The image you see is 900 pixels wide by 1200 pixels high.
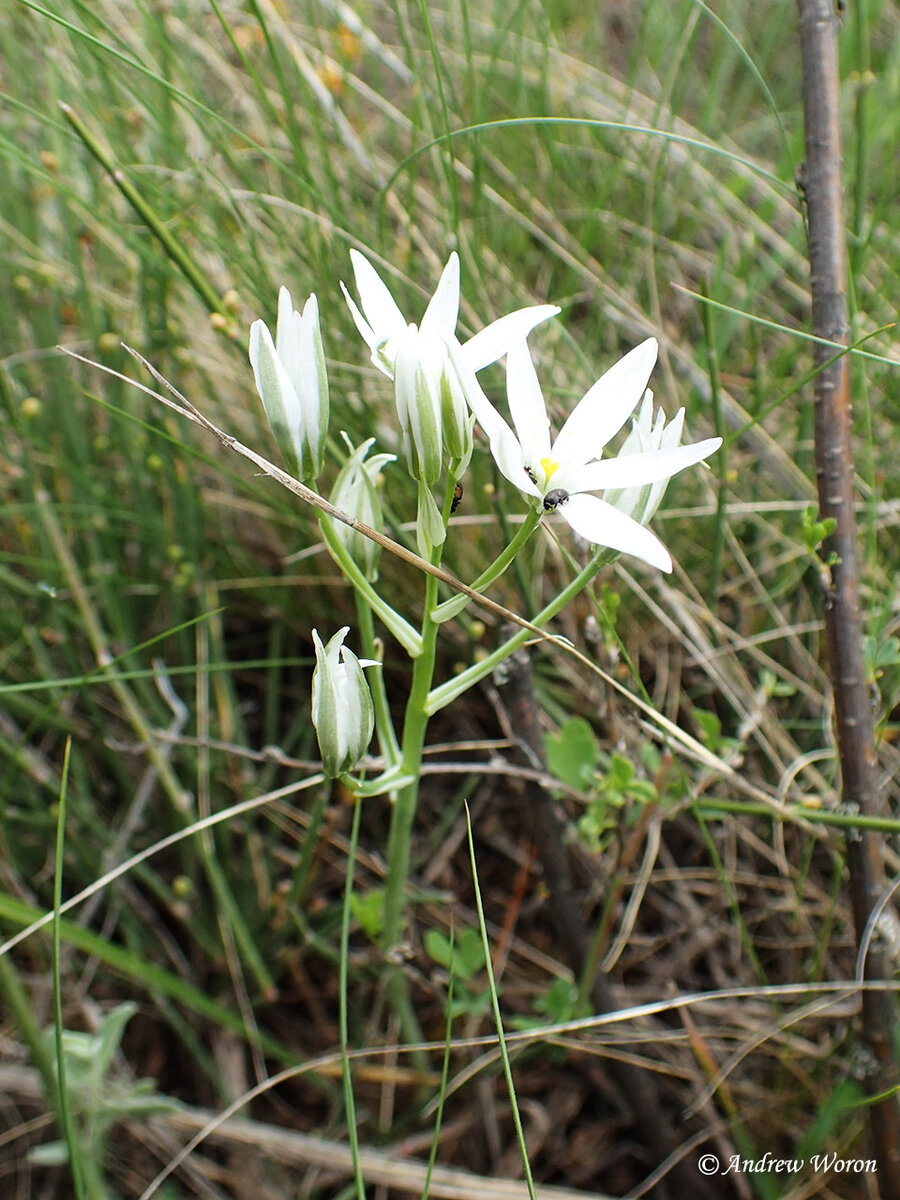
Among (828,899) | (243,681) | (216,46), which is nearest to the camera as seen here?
(828,899)

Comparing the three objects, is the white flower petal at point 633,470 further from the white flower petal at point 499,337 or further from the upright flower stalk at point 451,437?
the white flower petal at point 499,337

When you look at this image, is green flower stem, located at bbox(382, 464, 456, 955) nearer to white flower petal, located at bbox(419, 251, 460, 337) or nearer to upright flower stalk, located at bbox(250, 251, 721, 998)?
upright flower stalk, located at bbox(250, 251, 721, 998)

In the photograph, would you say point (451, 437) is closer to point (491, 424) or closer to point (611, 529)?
point (491, 424)

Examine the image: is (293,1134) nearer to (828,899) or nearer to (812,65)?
(828,899)

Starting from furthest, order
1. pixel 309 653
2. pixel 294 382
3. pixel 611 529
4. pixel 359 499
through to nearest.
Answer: pixel 309 653, pixel 359 499, pixel 294 382, pixel 611 529

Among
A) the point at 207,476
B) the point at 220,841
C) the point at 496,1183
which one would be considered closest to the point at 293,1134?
the point at 496,1183

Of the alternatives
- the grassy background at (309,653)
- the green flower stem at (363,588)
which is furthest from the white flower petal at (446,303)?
the grassy background at (309,653)

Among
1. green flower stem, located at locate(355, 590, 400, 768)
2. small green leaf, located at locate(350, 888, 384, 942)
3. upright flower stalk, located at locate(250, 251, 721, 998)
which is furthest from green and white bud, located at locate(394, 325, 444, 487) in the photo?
small green leaf, located at locate(350, 888, 384, 942)

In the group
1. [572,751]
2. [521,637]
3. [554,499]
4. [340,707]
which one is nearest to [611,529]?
[554,499]
